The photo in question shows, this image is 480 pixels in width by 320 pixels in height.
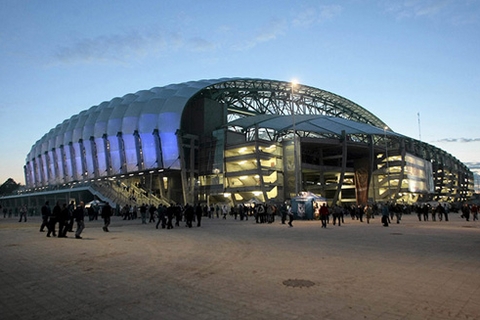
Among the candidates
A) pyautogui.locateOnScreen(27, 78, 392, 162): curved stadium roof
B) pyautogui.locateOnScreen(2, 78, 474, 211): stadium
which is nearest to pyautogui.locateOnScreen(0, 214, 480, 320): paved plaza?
pyautogui.locateOnScreen(2, 78, 474, 211): stadium

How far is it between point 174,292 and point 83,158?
276 feet

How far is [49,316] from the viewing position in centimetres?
584

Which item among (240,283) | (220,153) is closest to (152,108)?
(220,153)

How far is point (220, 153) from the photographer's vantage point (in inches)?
2768

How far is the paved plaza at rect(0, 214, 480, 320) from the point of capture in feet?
19.9

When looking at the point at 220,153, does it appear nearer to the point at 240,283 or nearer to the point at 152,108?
the point at 152,108

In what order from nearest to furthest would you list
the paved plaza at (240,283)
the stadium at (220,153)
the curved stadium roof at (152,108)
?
the paved plaza at (240,283), the stadium at (220,153), the curved stadium roof at (152,108)

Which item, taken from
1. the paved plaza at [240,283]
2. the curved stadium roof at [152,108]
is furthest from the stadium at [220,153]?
the paved plaza at [240,283]

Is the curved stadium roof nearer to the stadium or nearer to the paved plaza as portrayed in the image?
the stadium

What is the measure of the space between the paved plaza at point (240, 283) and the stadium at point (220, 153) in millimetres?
47360

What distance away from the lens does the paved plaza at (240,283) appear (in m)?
6.06

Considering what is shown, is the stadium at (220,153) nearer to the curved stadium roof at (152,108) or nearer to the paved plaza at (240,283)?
the curved stadium roof at (152,108)

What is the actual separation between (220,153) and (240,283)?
6245cm

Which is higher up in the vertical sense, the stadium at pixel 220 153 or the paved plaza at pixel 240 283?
the stadium at pixel 220 153
